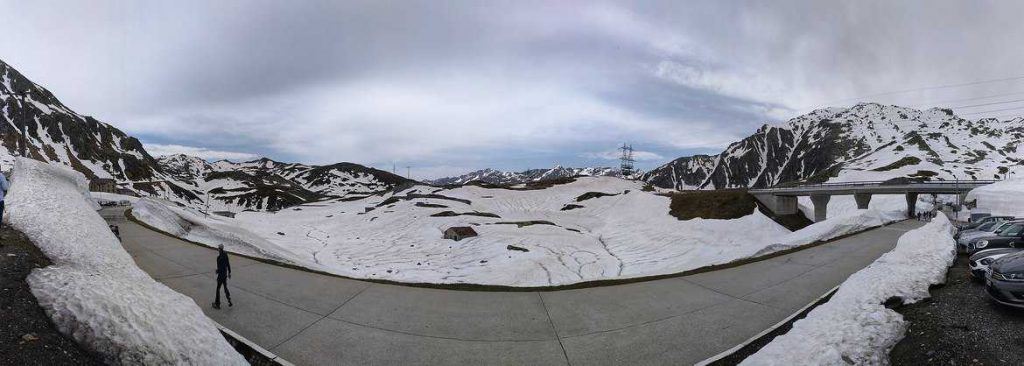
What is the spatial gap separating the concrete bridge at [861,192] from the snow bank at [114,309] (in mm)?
72192

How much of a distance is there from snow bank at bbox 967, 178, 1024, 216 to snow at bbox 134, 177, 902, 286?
10.0m

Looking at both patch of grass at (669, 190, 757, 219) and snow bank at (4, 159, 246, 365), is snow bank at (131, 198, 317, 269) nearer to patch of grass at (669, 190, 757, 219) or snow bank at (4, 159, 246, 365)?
snow bank at (4, 159, 246, 365)

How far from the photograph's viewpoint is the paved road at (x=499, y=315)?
8.83 metres

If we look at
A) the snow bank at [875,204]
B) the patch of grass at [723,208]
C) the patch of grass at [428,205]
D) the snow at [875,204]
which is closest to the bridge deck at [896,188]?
the patch of grass at [723,208]

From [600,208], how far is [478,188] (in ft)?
107

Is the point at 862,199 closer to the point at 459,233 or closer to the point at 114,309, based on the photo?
the point at 459,233

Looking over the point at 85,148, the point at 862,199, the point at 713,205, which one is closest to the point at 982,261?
the point at 713,205

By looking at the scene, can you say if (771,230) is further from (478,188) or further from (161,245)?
(478,188)

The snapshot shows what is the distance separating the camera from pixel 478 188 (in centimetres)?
9800

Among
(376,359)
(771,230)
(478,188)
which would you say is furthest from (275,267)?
(478,188)

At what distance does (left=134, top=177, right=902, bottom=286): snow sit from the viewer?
29516 mm

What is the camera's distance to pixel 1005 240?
15.1 m

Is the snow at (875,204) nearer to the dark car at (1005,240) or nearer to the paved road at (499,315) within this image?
the dark car at (1005,240)

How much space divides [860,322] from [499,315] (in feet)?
28.5
